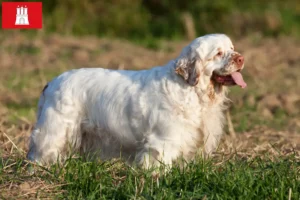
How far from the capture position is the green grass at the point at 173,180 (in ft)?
18.6

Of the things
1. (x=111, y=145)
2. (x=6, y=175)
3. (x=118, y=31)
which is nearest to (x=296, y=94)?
(x=111, y=145)

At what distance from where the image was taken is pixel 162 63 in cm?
1528

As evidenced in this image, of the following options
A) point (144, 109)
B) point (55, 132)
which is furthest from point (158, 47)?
point (144, 109)

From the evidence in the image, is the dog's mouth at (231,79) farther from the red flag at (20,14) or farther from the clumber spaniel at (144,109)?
the red flag at (20,14)

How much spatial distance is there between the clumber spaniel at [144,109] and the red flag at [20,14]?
2131mm

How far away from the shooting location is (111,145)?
6.89 m

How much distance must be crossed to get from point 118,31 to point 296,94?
357 inches

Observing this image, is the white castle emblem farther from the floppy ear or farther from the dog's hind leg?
the floppy ear

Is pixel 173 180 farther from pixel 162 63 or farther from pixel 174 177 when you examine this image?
pixel 162 63

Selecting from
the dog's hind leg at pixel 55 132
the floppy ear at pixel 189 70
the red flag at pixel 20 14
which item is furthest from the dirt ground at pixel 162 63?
the red flag at pixel 20 14

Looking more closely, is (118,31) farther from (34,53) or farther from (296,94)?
(296,94)

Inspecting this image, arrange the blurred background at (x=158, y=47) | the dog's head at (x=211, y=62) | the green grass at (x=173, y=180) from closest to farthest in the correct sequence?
1. the green grass at (x=173, y=180)
2. the dog's head at (x=211, y=62)
3. the blurred background at (x=158, y=47)

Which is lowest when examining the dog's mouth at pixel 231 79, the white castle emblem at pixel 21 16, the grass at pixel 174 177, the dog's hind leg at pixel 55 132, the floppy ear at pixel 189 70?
the grass at pixel 174 177

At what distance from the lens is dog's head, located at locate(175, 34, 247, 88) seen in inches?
→ 257
